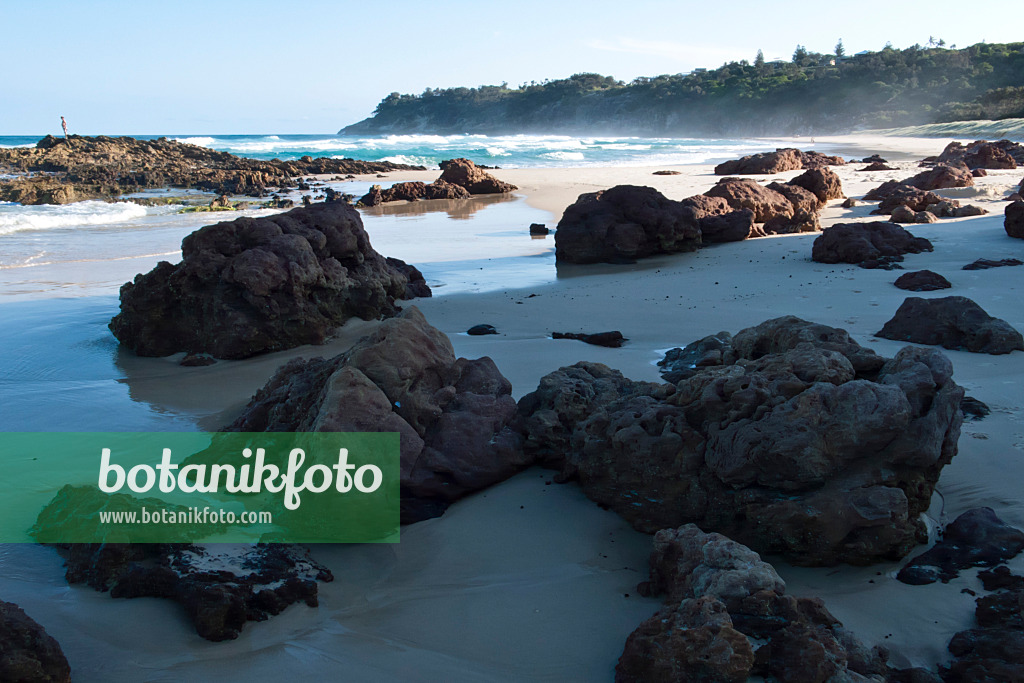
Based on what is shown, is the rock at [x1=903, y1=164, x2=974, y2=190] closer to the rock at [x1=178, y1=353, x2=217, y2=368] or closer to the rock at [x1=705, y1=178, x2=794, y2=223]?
the rock at [x1=705, y1=178, x2=794, y2=223]

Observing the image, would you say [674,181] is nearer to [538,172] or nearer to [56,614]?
[538,172]

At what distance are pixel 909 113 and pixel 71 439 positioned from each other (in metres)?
64.1

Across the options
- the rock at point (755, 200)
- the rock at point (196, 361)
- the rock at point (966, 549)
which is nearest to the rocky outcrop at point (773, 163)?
the rock at point (755, 200)

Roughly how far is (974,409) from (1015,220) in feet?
23.2

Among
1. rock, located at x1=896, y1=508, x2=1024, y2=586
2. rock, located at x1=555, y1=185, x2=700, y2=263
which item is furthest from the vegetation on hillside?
rock, located at x1=896, y1=508, x2=1024, y2=586

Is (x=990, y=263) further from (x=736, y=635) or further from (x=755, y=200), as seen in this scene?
(x=736, y=635)

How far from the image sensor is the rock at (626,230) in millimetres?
10445

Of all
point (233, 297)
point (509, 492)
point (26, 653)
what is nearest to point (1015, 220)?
point (509, 492)

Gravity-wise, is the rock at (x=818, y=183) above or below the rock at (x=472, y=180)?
below

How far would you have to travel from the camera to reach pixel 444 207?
18906mm

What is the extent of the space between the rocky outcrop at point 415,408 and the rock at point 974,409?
250 centimetres

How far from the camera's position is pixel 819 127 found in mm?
62500

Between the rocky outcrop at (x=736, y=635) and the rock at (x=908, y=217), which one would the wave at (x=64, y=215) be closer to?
the rock at (x=908, y=217)

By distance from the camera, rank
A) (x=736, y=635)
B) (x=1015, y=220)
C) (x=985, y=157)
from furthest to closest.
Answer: (x=985, y=157) < (x=1015, y=220) < (x=736, y=635)
